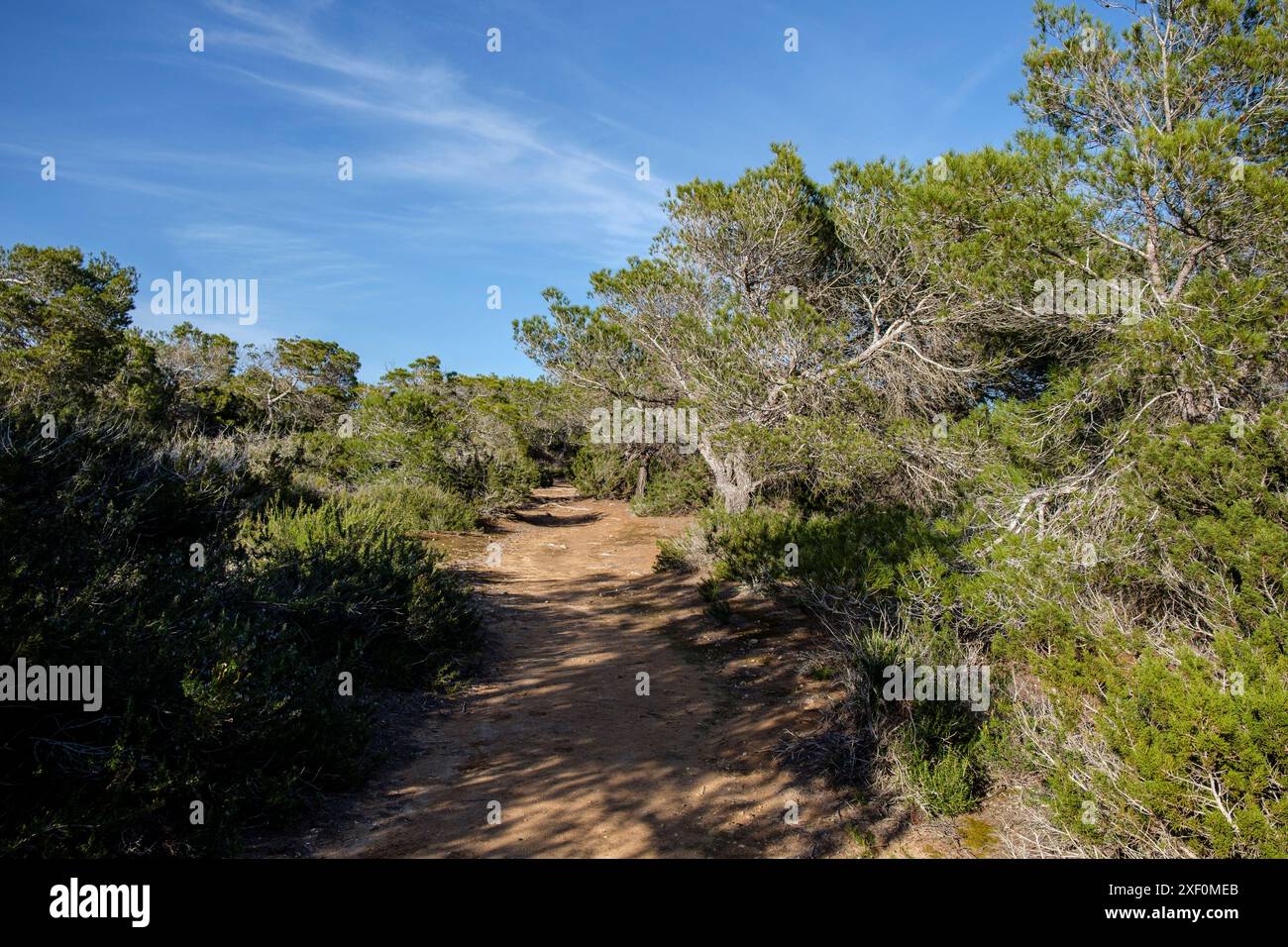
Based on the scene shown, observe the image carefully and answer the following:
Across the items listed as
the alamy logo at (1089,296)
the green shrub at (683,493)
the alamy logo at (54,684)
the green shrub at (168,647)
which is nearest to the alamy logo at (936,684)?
the alamy logo at (1089,296)

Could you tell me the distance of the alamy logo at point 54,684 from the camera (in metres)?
3.15

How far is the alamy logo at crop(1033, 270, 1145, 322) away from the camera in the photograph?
6430 mm

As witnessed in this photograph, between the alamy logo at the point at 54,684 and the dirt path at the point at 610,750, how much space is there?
1387mm

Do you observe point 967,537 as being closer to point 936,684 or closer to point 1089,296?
point 936,684

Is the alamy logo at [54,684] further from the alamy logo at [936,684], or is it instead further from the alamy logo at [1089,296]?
the alamy logo at [1089,296]

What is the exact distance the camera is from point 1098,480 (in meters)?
6.44

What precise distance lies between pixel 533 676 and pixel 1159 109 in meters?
8.92

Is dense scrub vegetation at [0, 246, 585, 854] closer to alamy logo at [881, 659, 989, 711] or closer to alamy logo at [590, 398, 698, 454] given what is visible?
alamy logo at [881, 659, 989, 711]
